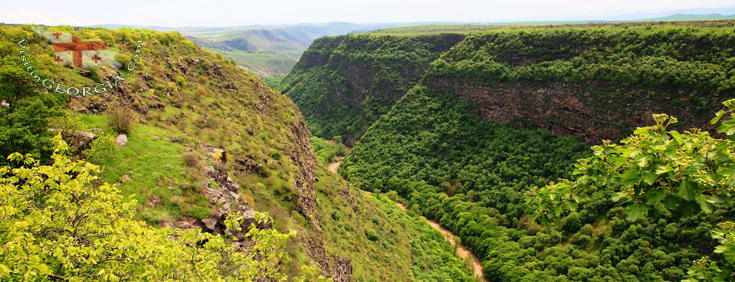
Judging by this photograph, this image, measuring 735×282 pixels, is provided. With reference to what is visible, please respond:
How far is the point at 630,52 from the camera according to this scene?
5947 centimetres

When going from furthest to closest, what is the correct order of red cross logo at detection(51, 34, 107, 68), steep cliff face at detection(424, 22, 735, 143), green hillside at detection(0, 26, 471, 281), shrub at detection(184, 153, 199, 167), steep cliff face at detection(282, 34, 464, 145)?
steep cliff face at detection(282, 34, 464, 145)
steep cliff face at detection(424, 22, 735, 143)
red cross logo at detection(51, 34, 107, 68)
shrub at detection(184, 153, 199, 167)
green hillside at detection(0, 26, 471, 281)

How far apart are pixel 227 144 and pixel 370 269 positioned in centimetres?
1739

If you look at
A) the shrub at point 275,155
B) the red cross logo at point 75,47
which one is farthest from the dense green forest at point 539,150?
the red cross logo at point 75,47

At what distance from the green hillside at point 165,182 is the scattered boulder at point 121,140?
0.51 ft

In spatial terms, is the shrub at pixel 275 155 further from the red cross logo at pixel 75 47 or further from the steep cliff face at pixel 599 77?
the steep cliff face at pixel 599 77

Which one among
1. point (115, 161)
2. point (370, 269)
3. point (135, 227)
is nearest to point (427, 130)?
point (370, 269)

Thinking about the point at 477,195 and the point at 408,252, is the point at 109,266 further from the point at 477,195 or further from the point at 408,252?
the point at 477,195

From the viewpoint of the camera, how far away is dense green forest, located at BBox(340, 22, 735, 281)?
45.0 meters

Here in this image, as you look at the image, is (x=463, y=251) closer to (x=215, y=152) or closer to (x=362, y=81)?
(x=215, y=152)

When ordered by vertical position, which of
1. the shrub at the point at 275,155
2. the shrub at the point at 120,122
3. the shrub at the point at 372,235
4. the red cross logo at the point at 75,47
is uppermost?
the red cross logo at the point at 75,47

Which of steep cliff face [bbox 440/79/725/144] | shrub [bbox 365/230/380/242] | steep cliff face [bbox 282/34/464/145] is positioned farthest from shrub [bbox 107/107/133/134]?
steep cliff face [bbox 282/34/464/145]

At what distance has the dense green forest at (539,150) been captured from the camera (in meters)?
45.0

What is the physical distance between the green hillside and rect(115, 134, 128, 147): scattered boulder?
0.51 ft

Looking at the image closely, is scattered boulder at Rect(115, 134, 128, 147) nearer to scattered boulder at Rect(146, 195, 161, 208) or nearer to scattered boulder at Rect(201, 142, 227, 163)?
scattered boulder at Rect(146, 195, 161, 208)
